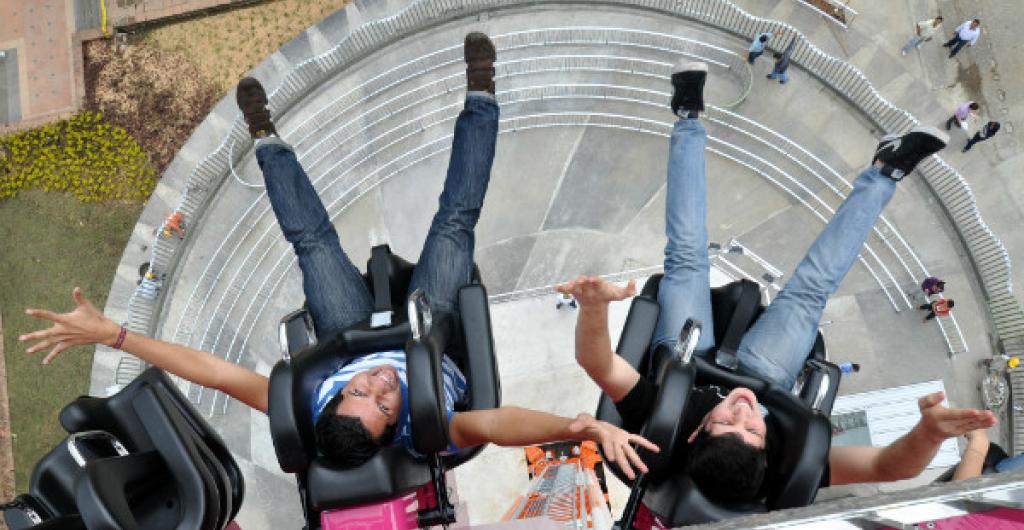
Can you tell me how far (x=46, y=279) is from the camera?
29.0ft

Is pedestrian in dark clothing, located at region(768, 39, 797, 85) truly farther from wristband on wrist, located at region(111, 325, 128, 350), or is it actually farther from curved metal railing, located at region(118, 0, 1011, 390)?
wristband on wrist, located at region(111, 325, 128, 350)

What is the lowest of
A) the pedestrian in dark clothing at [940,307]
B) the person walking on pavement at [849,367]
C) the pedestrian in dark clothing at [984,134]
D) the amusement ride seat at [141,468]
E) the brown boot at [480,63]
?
the amusement ride seat at [141,468]

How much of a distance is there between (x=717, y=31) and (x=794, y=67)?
947mm

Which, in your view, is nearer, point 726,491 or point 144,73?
point 726,491

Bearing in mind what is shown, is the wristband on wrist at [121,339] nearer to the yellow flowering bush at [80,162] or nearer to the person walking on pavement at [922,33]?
the yellow flowering bush at [80,162]

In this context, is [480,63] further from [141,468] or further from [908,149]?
[141,468]

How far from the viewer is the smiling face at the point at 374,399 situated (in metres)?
4.32

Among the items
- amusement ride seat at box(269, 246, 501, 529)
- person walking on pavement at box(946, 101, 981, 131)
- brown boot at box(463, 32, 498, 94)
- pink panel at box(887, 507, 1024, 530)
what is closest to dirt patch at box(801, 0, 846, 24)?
person walking on pavement at box(946, 101, 981, 131)

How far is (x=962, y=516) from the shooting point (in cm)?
271

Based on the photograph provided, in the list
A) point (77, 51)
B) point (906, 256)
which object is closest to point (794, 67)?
point (906, 256)

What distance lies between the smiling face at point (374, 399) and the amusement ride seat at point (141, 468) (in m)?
0.81

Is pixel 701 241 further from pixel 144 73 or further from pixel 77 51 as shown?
pixel 77 51

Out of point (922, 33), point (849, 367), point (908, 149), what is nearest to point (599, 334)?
point (908, 149)

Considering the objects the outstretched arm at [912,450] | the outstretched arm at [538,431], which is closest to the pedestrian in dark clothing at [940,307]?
the outstretched arm at [912,450]
